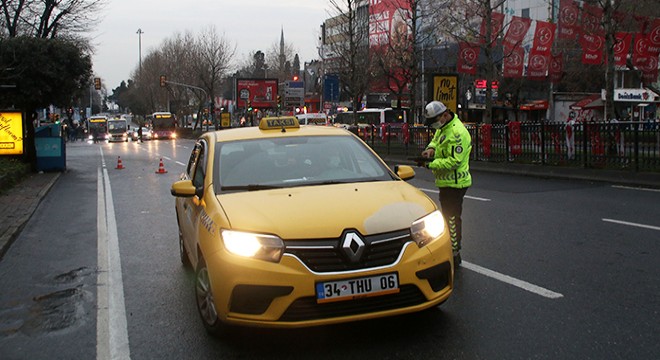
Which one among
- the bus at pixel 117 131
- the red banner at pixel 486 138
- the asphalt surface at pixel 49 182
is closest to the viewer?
the asphalt surface at pixel 49 182

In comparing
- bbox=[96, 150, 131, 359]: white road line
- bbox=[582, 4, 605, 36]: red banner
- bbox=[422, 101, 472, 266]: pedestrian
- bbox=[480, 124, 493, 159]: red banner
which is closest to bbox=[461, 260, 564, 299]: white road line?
bbox=[422, 101, 472, 266]: pedestrian

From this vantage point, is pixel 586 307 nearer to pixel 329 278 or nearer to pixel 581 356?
pixel 581 356

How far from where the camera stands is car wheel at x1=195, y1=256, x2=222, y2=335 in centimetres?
443

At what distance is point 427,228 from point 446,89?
18.4 meters

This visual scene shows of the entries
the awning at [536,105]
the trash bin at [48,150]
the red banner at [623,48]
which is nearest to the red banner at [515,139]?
the red banner at [623,48]

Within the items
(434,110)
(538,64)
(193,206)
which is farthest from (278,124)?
(538,64)

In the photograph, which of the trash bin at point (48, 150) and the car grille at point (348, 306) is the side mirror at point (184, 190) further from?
the trash bin at point (48, 150)

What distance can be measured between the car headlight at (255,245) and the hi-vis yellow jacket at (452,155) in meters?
2.66

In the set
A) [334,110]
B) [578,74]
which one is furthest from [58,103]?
[334,110]

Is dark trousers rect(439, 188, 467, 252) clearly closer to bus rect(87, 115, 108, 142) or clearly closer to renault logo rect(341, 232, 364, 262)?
renault logo rect(341, 232, 364, 262)

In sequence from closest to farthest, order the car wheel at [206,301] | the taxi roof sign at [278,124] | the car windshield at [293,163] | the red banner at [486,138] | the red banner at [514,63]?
1. the car wheel at [206,301]
2. the car windshield at [293,163]
3. the taxi roof sign at [278,124]
4. the red banner at [486,138]
5. the red banner at [514,63]

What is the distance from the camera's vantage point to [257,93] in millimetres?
69812

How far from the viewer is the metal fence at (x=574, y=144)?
1469 cm

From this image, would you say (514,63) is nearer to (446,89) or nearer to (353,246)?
(446,89)
